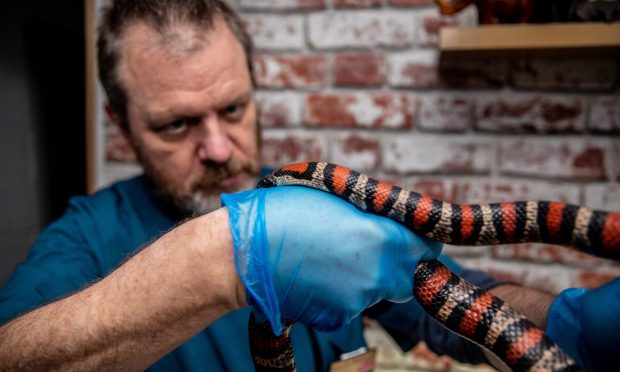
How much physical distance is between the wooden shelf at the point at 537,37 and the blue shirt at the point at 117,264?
2.51 feet

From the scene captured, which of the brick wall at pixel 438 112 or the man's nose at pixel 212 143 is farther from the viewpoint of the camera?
the brick wall at pixel 438 112

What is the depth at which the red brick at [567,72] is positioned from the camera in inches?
67.2

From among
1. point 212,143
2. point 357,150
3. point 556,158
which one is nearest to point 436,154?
point 357,150

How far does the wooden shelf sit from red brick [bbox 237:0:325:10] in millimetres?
623

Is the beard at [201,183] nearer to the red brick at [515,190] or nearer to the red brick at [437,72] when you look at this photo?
the red brick at [437,72]

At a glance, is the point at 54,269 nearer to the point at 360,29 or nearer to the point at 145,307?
the point at 145,307

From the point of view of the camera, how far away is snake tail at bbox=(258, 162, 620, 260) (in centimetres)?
85

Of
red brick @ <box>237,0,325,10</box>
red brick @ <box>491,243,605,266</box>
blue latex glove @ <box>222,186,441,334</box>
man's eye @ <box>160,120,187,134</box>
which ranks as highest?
red brick @ <box>237,0,325,10</box>

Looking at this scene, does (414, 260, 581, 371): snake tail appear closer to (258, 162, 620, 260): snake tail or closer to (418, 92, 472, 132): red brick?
(258, 162, 620, 260): snake tail

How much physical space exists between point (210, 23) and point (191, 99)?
11.6 inches

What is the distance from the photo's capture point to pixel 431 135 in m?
1.87

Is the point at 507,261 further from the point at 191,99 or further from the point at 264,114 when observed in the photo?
the point at 191,99

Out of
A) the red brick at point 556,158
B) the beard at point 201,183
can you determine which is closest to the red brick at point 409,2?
the red brick at point 556,158

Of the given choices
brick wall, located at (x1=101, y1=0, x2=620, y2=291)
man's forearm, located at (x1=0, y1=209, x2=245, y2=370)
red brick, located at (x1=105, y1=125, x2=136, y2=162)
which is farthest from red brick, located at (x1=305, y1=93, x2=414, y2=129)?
man's forearm, located at (x1=0, y1=209, x2=245, y2=370)
